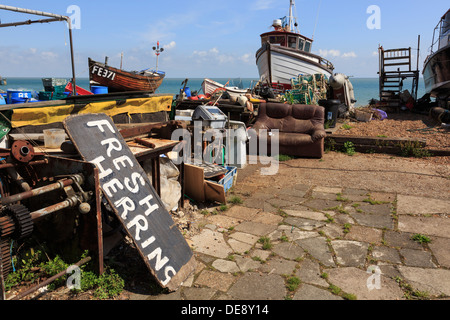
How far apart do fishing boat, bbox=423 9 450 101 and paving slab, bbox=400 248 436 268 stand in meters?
15.2

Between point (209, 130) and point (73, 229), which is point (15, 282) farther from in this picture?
point (209, 130)

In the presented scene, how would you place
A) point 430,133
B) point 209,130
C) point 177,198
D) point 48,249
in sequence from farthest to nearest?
point 430,133, point 209,130, point 177,198, point 48,249

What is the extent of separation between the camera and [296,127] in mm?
9328

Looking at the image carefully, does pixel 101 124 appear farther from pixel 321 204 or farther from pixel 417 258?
pixel 417 258

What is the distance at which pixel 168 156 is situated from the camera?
5230 millimetres

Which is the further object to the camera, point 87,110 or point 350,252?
point 87,110

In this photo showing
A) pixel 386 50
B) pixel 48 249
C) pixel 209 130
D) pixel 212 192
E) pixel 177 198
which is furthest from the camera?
pixel 386 50

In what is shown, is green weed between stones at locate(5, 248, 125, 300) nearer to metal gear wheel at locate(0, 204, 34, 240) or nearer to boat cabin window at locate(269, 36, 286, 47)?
metal gear wheel at locate(0, 204, 34, 240)

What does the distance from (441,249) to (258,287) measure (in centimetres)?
239

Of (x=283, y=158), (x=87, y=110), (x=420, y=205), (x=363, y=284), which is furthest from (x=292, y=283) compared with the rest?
(x=283, y=158)

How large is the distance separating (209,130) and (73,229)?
4.06 m

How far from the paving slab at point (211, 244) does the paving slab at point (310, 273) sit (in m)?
0.87

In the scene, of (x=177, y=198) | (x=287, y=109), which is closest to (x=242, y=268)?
(x=177, y=198)
